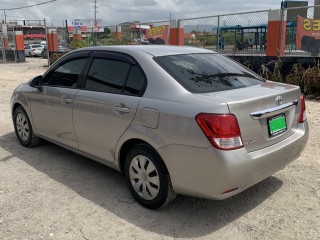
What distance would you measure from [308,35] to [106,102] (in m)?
9.07

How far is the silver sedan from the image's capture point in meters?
3.16

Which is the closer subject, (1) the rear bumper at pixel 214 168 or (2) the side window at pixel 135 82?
(1) the rear bumper at pixel 214 168

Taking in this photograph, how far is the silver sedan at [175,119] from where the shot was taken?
10.4ft

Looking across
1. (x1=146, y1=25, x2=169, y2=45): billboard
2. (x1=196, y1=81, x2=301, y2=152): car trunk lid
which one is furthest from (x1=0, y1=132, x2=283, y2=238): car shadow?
(x1=146, y1=25, x2=169, y2=45): billboard

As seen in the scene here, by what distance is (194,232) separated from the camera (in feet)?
11.0

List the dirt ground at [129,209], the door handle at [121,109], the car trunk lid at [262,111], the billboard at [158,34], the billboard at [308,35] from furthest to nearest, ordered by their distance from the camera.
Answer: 1. the billboard at [158,34]
2. the billboard at [308,35]
3. the door handle at [121,109]
4. the dirt ground at [129,209]
5. the car trunk lid at [262,111]

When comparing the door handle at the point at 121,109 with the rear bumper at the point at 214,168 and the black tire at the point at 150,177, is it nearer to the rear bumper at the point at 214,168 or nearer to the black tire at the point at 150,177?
the black tire at the point at 150,177

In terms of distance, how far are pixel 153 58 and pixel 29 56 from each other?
124 feet

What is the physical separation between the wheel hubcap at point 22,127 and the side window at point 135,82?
8.17 feet

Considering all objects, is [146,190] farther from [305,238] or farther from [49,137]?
[49,137]

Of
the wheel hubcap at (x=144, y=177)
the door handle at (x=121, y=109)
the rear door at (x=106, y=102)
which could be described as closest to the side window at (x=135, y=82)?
the rear door at (x=106, y=102)

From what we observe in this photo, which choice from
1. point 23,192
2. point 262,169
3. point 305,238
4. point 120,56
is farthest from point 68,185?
point 305,238

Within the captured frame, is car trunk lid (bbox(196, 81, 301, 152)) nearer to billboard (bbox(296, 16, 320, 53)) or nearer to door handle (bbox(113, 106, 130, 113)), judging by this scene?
door handle (bbox(113, 106, 130, 113))

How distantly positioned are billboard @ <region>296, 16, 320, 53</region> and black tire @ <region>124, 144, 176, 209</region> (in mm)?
8747
